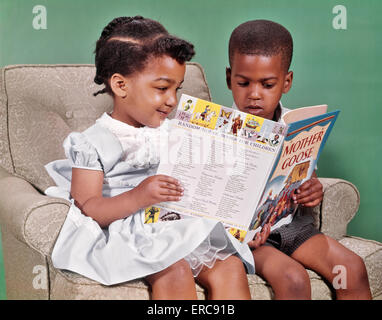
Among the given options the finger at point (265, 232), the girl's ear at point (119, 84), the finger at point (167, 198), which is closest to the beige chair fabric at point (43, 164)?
the finger at point (265, 232)

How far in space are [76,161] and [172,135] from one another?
25cm

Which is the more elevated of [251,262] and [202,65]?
[202,65]

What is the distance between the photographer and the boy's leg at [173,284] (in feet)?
3.65

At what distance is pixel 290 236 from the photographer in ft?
4.58

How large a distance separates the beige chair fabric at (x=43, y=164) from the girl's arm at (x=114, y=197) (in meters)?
0.07

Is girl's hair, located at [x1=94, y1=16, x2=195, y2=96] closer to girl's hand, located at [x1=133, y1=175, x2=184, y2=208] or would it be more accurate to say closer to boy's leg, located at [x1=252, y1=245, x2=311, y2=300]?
girl's hand, located at [x1=133, y1=175, x2=184, y2=208]

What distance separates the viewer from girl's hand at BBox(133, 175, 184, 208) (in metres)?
1.19

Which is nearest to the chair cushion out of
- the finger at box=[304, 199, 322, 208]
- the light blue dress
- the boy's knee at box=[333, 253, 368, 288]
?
the light blue dress

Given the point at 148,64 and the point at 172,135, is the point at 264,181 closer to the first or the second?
the point at 172,135

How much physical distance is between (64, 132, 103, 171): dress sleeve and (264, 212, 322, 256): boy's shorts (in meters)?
0.49

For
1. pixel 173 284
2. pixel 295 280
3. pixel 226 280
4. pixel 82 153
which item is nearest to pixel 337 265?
pixel 295 280

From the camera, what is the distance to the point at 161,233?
119cm
